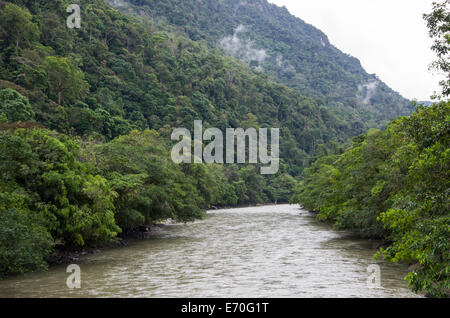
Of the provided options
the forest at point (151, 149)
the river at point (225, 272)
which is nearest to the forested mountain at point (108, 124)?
the forest at point (151, 149)

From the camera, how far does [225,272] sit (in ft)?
68.7

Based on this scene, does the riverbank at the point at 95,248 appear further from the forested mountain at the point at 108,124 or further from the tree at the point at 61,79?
the tree at the point at 61,79

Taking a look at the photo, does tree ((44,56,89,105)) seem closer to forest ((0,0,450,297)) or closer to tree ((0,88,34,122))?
A: forest ((0,0,450,297))

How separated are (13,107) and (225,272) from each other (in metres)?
37.2

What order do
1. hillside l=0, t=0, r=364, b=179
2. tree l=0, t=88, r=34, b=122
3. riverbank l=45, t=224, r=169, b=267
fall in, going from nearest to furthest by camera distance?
riverbank l=45, t=224, r=169, b=267
tree l=0, t=88, r=34, b=122
hillside l=0, t=0, r=364, b=179

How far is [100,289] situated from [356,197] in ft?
62.9

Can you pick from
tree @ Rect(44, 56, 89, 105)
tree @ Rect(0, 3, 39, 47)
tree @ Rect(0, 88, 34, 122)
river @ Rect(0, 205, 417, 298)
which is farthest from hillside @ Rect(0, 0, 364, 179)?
river @ Rect(0, 205, 417, 298)

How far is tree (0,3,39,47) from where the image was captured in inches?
2761

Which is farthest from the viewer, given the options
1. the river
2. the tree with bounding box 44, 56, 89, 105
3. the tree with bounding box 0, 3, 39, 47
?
the tree with bounding box 0, 3, 39, 47

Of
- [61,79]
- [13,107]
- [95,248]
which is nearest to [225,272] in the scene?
[95,248]

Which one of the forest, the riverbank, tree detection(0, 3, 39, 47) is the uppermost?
tree detection(0, 3, 39, 47)

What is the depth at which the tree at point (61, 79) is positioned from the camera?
68.1 m

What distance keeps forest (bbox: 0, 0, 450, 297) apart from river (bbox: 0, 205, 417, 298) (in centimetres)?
142
